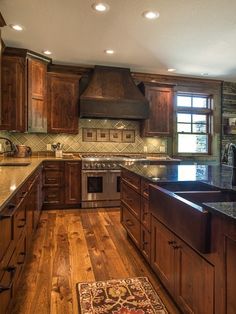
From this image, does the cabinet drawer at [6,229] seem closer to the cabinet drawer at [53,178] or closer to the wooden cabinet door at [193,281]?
the wooden cabinet door at [193,281]

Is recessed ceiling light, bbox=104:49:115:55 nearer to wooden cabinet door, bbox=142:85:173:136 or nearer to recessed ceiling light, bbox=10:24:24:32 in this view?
wooden cabinet door, bbox=142:85:173:136

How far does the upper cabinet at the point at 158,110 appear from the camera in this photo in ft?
16.8

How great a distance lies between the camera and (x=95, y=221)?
3834 millimetres

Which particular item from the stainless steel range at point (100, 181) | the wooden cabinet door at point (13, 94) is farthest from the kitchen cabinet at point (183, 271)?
the wooden cabinet door at point (13, 94)

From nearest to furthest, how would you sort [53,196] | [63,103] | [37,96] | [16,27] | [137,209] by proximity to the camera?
[137,209]
[16,27]
[37,96]
[53,196]
[63,103]

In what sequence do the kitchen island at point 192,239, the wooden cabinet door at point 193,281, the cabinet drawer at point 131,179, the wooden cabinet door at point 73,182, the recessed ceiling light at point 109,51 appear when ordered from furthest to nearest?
the wooden cabinet door at point 73,182, the recessed ceiling light at point 109,51, the cabinet drawer at point 131,179, the wooden cabinet door at point 193,281, the kitchen island at point 192,239

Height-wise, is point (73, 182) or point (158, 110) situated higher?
point (158, 110)

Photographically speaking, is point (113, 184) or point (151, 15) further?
point (113, 184)

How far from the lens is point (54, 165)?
4.41 meters

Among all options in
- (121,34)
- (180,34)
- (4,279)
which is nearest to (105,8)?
(121,34)

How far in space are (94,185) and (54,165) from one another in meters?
0.81

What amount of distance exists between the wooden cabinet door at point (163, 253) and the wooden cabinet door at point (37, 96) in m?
3.05

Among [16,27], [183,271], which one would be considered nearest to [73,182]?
[16,27]

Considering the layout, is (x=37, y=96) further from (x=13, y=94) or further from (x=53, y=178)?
(x=53, y=178)
